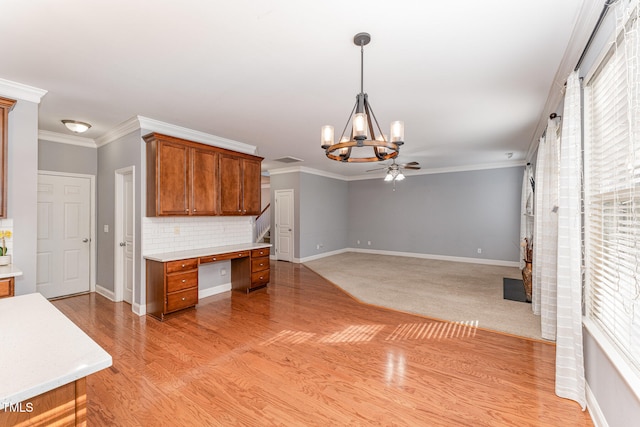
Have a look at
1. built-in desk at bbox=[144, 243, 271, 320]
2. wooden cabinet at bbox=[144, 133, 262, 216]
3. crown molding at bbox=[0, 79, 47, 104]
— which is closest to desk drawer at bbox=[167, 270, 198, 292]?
built-in desk at bbox=[144, 243, 271, 320]

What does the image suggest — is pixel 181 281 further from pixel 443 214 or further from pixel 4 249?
pixel 443 214

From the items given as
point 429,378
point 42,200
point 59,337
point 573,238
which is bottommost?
point 429,378

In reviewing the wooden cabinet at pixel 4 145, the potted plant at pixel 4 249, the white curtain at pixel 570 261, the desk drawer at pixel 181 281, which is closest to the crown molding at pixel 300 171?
the desk drawer at pixel 181 281

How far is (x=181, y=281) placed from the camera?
393cm

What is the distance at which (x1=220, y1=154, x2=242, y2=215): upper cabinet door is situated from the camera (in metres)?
4.70

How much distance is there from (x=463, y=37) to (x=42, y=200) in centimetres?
578

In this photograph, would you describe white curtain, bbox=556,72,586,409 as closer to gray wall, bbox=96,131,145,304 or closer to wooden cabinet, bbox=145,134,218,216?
wooden cabinet, bbox=145,134,218,216

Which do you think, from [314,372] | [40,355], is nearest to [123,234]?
[314,372]

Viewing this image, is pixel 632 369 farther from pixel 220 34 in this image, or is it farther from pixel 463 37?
pixel 220 34

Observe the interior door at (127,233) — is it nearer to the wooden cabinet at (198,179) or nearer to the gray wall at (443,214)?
the wooden cabinet at (198,179)

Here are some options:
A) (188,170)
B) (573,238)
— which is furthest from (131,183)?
(573,238)

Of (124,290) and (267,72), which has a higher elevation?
(267,72)

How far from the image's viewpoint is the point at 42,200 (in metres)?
4.46

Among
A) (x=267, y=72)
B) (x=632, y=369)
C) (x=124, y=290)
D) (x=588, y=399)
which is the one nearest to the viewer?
(x=632, y=369)
